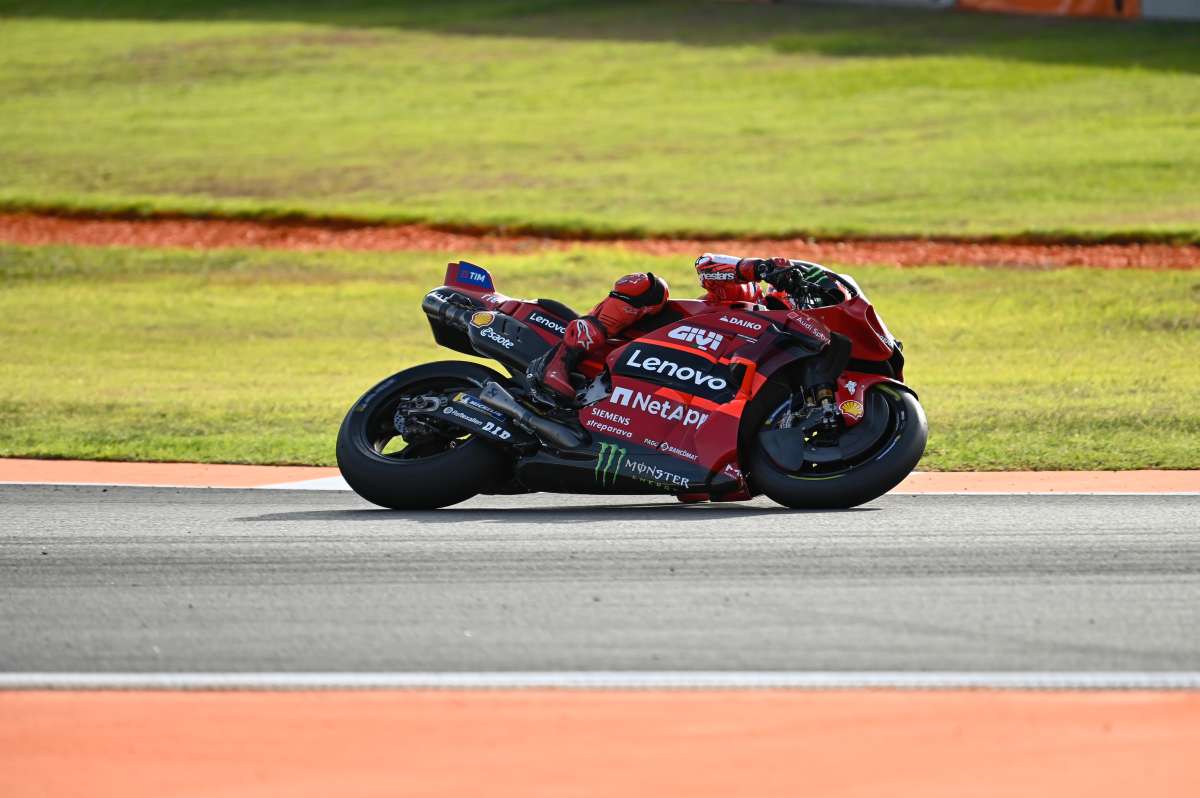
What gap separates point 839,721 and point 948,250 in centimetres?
2060

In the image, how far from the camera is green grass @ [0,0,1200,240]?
29422 millimetres

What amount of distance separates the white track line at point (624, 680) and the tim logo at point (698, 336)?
3643 mm

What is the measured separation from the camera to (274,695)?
579 centimetres

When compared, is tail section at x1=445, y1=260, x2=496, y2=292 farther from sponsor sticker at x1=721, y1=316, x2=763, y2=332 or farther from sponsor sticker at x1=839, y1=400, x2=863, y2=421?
sponsor sticker at x1=839, y1=400, x2=863, y2=421

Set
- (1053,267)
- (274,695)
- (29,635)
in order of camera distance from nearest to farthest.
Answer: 1. (274,695)
2. (29,635)
3. (1053,267)

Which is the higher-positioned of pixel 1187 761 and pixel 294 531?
pixel 1187 761

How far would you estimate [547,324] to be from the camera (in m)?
9.80

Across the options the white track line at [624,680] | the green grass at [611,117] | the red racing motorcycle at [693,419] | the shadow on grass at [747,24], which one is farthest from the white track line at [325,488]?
the shadow on grass at [747,24]

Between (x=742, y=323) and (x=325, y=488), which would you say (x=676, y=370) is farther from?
(x=325, y=488)

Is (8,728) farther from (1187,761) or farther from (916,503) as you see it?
(916,503)

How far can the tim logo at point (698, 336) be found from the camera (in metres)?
9.31

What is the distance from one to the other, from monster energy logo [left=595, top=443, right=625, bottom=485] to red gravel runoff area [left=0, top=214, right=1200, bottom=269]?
1583cm

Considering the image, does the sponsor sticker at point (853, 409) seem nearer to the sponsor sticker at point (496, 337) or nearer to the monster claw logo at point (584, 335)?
the monster claw logo at point (584, 335)

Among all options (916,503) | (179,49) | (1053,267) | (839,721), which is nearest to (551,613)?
(839,721)
